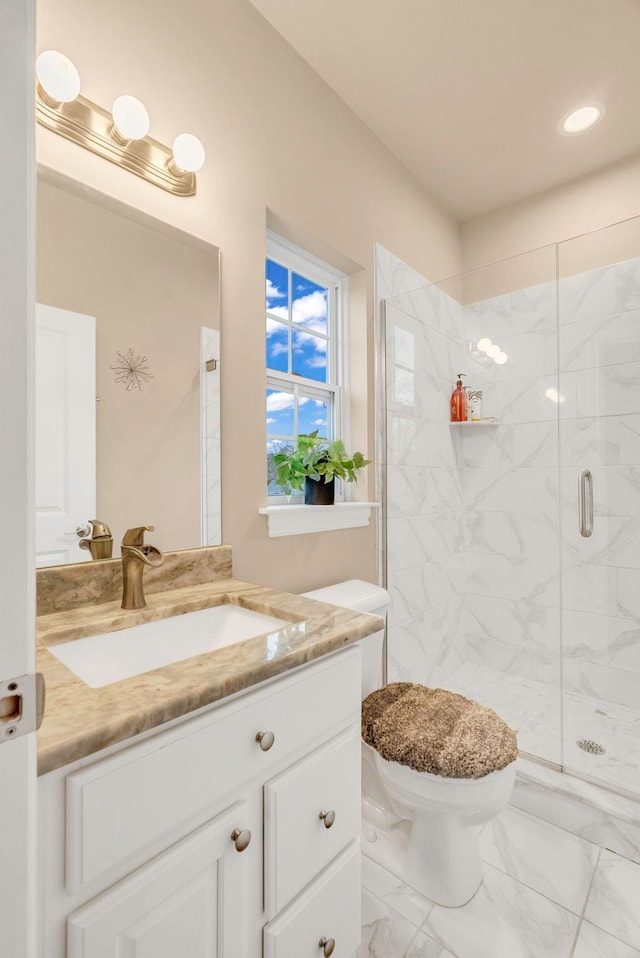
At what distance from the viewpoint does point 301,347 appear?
1945mm

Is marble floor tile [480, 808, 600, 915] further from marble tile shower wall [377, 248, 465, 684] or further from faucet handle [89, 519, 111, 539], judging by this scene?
faucet handle [89, 519, 111, 539]

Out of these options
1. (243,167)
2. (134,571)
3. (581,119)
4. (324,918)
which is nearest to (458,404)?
(581,119)

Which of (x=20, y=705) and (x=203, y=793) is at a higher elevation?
(x=20, y=705)

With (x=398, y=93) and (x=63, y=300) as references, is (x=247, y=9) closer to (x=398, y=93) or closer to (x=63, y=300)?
(x=398, y=93)

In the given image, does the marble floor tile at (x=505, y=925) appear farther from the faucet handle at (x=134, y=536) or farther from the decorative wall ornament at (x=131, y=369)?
the decorative wall ornament at (x=131, y=369)

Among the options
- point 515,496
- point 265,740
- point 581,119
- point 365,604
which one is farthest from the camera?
point 515,496

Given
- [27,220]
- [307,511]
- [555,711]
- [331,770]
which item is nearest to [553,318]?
[307,511]

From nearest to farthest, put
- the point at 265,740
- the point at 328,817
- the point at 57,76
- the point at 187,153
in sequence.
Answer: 1. the point at 265,740
2. the point at 328,817
3. the point at 57,76
4. the point at 187,153

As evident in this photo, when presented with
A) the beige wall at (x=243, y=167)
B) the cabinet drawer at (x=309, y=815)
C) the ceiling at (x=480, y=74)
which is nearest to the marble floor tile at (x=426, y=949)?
the cabinet drawer at (x=309, y=815)

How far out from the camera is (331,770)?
37.2 inches

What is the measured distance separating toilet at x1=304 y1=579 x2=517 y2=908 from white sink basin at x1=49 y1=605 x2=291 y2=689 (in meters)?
0.51

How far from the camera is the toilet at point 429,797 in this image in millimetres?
1212

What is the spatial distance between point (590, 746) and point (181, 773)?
1.91 m

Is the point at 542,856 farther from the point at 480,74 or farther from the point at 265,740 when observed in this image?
the point at 480,74
